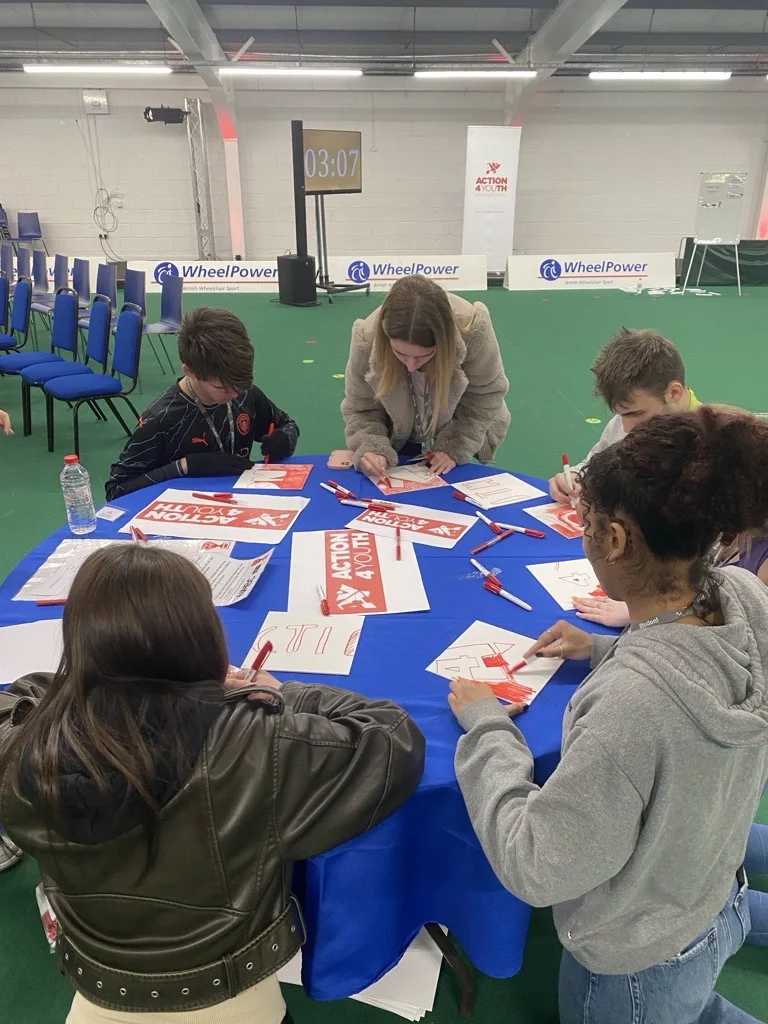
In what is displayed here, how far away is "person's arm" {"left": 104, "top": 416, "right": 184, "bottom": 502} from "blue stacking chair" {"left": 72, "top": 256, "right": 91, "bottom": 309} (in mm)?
4848

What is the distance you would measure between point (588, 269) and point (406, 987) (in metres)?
9.70

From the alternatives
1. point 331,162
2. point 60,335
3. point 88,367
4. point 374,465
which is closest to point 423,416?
point 374,465

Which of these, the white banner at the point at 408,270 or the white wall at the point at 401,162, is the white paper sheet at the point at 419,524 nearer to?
the white banner at the point at 408,270

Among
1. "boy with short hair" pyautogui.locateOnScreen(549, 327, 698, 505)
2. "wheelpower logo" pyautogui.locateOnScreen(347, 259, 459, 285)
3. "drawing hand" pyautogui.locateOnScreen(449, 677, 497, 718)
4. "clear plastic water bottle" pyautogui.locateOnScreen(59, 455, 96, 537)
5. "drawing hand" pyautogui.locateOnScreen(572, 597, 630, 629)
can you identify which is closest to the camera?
"drawing hand" pyautogui.locateOnScreen(449, 677, 497, 718)

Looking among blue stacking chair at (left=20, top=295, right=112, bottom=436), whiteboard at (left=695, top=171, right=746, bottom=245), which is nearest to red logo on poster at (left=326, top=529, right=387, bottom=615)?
blue stacking chair at (left=20, top=295, right=112, bottom=436)

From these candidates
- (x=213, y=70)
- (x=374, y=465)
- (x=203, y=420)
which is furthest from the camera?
(x=213, y=70)

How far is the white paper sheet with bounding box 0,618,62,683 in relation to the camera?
1222 millimetres

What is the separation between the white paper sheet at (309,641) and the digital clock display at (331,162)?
7.71m

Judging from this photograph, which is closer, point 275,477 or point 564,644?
point 564,644

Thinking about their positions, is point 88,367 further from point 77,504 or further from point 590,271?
point 590,271

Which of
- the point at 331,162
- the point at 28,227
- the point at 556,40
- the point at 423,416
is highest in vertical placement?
the point at 556,40

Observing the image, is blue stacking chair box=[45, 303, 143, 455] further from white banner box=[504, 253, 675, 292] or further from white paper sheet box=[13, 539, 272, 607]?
white banner box=[504, 253, 675, 292]

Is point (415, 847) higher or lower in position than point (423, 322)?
lower

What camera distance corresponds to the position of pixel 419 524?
1784mm
